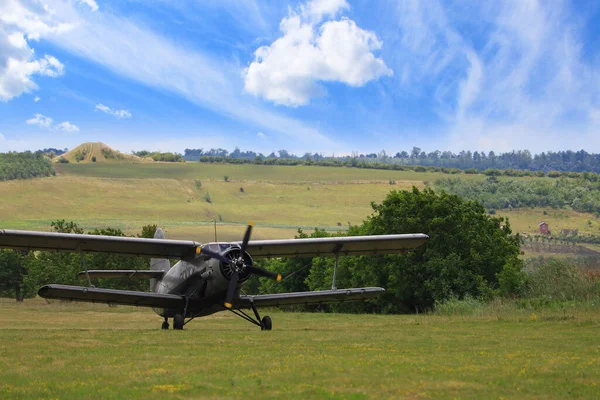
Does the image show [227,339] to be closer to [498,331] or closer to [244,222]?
[498,331]

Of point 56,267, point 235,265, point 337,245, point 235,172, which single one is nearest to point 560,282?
point 337,245

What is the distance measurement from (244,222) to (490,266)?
92.7 m

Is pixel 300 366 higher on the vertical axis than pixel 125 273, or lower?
higher

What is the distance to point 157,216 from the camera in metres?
141

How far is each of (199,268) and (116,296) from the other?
278 centimetres

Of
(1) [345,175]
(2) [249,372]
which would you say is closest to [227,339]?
(2) [249,372]

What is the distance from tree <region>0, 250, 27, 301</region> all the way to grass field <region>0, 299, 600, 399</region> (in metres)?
64.5

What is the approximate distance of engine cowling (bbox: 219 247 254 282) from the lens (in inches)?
793

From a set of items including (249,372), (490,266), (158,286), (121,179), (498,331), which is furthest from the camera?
(121,179)

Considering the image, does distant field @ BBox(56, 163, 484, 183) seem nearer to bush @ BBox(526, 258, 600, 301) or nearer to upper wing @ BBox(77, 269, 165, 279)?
bush @ BBox(526, 258, 600, 301)

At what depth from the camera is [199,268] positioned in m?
21.1

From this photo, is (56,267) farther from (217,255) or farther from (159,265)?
(217,255)

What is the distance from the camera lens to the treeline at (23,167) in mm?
161500

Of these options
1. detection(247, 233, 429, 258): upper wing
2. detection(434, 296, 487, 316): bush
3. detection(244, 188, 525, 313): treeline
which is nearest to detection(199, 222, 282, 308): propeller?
detection(247, 233, 429, 258): upper wing
